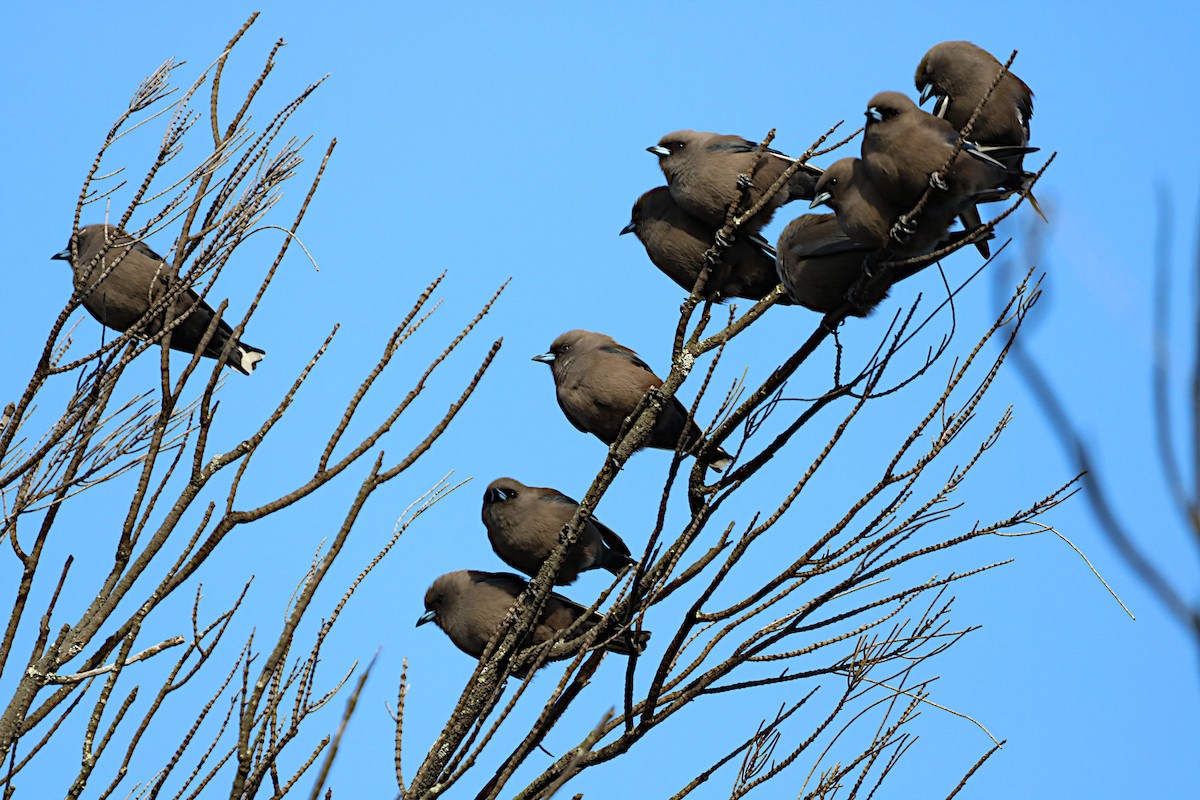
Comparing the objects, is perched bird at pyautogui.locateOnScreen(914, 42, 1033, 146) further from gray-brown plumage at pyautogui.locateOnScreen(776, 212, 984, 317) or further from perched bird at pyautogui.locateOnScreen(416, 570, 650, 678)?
perched bird at pyautogui.locateOnScreen(416, 570, 650, 678)

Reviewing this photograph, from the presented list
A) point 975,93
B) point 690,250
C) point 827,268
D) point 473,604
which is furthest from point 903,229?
point 473,604

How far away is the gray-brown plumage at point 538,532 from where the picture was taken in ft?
16.1

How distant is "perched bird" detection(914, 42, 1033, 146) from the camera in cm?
428

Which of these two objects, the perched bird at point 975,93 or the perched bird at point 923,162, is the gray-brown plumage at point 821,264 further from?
the perched bird at point 975,93

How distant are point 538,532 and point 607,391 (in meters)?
0.70

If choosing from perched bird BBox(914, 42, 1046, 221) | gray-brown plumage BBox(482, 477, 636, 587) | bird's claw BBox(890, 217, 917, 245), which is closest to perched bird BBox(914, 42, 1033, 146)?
perched bird BBox(914, 42, 1046, 221)

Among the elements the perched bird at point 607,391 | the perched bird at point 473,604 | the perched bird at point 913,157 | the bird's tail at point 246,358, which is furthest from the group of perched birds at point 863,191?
the bird's tail at point 246,358

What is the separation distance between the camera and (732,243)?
172 inches

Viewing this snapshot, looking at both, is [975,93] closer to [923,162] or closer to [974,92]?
[974,92]

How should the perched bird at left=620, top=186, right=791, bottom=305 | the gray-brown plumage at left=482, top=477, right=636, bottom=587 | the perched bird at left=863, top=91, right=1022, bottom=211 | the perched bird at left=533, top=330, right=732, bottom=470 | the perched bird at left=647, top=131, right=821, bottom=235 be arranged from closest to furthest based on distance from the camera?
the perched bird at left=863, top=91, right=1022, bottom=211
the perched bird at left=647, top=131, right=821, bottom=235
the perched bird at left=620, top=186, right=791, bottom=305
the gray-brown plumage at left=482, top=477, right=636, bottom=587
the perched bird at left=533, top=330, right=732, bottom=470

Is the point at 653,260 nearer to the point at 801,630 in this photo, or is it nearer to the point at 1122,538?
the point at 801,630

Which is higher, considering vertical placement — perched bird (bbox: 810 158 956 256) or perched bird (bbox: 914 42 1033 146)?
perched bird (bbox: 914 42 1033 146)

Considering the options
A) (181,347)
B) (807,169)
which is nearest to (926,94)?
(807,169)

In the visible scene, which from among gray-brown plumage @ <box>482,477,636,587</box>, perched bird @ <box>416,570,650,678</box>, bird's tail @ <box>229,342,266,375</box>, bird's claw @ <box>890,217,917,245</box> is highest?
bird's tail @ <box>229,342,266,375</box>
